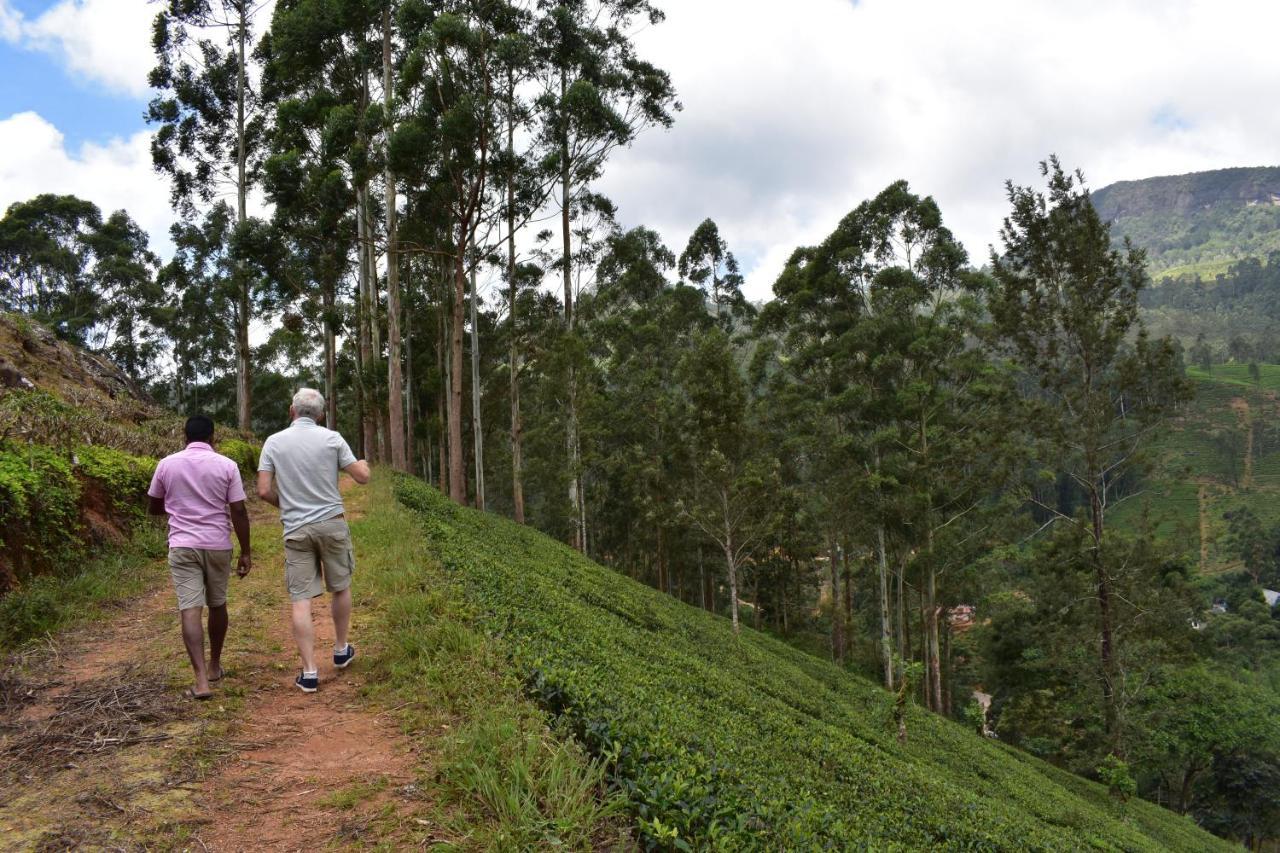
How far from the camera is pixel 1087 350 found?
646 inches

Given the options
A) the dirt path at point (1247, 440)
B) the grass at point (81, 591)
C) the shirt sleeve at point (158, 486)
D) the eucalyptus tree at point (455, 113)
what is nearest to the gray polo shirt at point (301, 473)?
the shirt sleeve at point (158, 486)

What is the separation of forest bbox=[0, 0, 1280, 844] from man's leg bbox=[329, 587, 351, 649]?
1079 centimetres

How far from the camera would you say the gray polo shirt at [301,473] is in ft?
14.9

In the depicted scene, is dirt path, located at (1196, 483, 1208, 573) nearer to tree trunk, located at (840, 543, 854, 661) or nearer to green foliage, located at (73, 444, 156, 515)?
tree trunk, located at (840, 543, 854, 661)

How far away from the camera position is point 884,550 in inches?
916

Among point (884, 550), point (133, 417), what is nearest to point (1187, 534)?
point (884, 550)

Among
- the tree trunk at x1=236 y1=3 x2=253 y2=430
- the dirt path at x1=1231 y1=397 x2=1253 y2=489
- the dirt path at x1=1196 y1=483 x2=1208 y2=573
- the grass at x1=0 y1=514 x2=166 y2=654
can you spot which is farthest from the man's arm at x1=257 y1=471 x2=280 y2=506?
the dirt path at x1=1231 y1=397 x2=1253 y2=489

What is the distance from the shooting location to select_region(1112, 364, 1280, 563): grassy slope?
267ft

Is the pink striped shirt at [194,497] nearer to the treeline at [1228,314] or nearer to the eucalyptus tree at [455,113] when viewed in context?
the eucalyptus tree at [455,113]

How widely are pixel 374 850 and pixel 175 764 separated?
4.77ft

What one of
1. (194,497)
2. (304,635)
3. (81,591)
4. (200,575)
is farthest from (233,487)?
(81,591)

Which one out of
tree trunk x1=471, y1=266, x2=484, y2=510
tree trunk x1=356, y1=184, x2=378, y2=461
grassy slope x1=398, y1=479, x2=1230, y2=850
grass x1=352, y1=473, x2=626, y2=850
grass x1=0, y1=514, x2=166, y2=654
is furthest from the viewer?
tree trunk x1=356, y1=184, x2=378, y2=461

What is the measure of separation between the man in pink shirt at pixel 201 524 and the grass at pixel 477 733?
1137 millimetres

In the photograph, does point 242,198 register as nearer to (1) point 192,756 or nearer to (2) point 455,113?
(2) point 455,113
